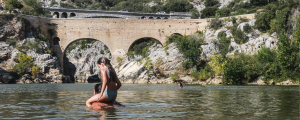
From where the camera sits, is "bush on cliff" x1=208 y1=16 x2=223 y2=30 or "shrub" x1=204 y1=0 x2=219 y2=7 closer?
"bush on cliff" x1=208 y1=16 x2=223 y2=30

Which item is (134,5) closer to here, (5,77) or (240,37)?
(240,37)

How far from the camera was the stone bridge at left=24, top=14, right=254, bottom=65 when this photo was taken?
4944 centimetres

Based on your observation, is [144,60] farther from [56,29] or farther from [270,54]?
[270,54]

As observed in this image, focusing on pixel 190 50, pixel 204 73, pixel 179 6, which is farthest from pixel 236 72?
pixel 179 6

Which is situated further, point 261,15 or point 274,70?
point 261,15

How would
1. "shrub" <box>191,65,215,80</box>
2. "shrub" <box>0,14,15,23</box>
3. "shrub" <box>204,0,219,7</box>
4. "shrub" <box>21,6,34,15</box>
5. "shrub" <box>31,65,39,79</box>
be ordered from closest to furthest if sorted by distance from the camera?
1. "shrub" <box>191,65,215,80</box>
2. "shrub" <box>31,65,39,79</box>
3. "shrub" <box>0,14,15,23</box>
4. "shrub" <box>21,6,34,15</box>
5. "shrub" <box>204,0,219,7</box>

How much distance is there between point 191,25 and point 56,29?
61.0 feet

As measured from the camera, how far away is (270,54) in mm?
34938

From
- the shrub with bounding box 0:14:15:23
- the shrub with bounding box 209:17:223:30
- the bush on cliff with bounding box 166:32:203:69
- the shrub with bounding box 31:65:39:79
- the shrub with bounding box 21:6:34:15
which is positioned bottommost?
the shrub with bounding box 31:65:39:79

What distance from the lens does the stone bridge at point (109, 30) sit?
162 ft

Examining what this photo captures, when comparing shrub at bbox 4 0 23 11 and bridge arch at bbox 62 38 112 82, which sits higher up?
shrub at bbox 4 0 23 11

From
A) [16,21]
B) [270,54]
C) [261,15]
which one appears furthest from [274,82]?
[16,21]

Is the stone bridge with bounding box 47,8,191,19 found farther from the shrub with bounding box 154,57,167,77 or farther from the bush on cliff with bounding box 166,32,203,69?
the bush on cliff with bounding box 166,32,203,69

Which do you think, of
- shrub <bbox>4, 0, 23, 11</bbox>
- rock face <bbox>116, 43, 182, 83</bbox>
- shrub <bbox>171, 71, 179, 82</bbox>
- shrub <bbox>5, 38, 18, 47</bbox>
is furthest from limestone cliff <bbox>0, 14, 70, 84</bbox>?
shrub <bbox>171, 71, 179, 82</bbox>
